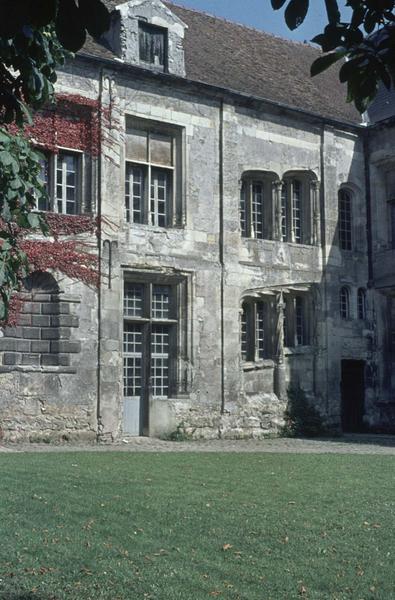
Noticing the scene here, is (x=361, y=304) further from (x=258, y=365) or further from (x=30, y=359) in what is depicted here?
(x=30, y=359)

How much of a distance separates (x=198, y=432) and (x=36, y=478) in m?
9.21

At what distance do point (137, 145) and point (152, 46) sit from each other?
2.46 m

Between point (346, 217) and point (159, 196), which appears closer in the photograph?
point (159, 196)

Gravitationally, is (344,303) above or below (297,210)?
below

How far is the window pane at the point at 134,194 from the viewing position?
1964 cm

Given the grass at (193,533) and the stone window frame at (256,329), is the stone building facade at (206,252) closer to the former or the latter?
the stone window frame at (256,329)

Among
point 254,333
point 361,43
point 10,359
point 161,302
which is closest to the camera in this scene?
point 361,43

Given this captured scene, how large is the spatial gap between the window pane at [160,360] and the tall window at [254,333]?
91.4 inches

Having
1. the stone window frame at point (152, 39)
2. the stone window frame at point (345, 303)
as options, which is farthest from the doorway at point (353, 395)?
the stone window frame at point (152, 39)

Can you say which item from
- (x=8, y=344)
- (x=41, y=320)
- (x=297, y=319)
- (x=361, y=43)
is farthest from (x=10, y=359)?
(x=361, y=43)

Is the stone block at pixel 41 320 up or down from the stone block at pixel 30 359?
up

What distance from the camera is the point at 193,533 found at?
24.8ft

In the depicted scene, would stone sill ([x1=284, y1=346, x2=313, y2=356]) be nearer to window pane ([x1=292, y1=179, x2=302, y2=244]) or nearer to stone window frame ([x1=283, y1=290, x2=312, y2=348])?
stone window frame ([x1=283, y1=290, x2=312, y2=348])

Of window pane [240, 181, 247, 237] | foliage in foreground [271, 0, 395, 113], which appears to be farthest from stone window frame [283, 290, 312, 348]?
foliage in foreground [271, 0, 395, 113]
